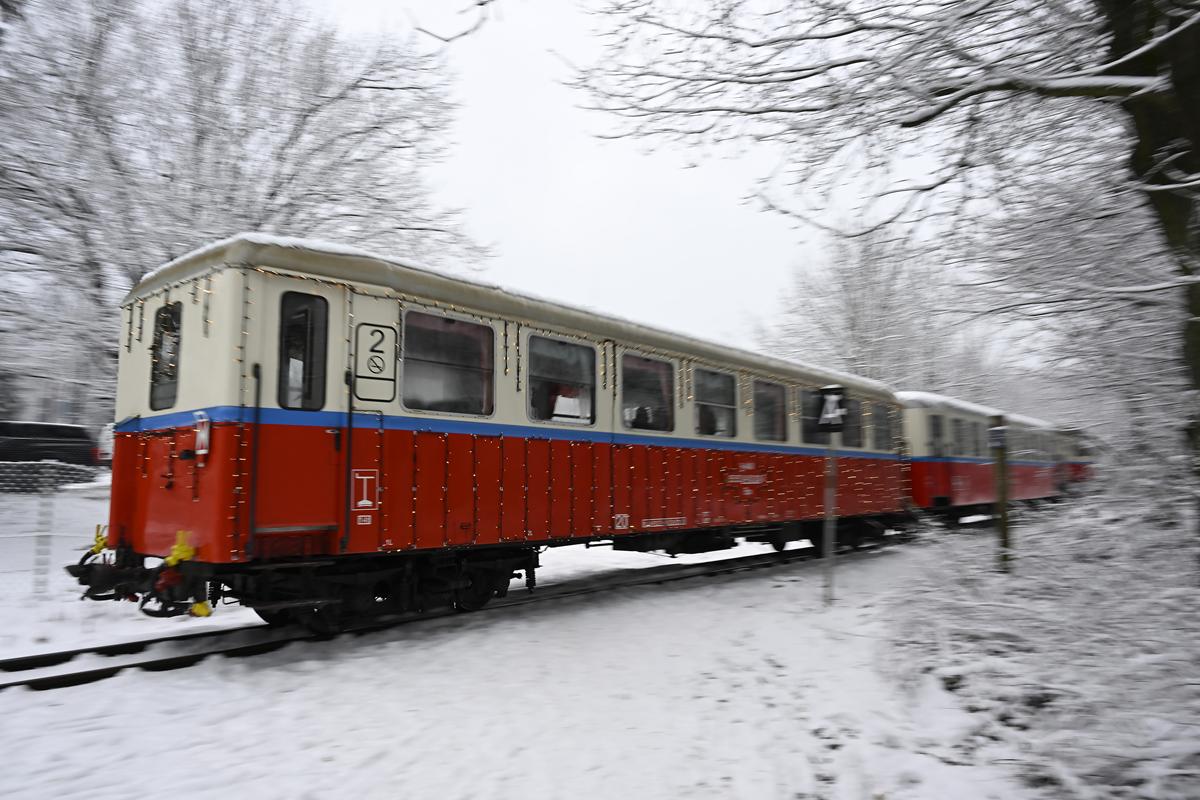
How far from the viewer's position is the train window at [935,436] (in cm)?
1648

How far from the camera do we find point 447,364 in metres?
7.16

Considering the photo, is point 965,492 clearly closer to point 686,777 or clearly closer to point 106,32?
point 686,777

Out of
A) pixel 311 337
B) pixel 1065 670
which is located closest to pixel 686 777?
pixel 1065 670

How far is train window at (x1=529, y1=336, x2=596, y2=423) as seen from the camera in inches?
314

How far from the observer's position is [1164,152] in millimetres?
5922

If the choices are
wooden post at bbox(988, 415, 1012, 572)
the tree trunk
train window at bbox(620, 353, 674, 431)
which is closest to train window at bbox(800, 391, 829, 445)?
Result: wooden post at bbox(988, 415, 1012, 572)

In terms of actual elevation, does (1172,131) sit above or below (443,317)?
above

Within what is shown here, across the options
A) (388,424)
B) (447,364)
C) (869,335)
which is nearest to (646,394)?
(447,364)

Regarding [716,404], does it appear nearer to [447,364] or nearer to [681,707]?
[447,364]

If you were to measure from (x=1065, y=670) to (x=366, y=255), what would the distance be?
5866mm

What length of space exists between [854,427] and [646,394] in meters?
6.00

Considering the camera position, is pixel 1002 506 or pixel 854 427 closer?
pixel 1002 506

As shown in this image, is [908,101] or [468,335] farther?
[468,335]

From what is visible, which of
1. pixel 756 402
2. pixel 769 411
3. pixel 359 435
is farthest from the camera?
pixel 769 411
